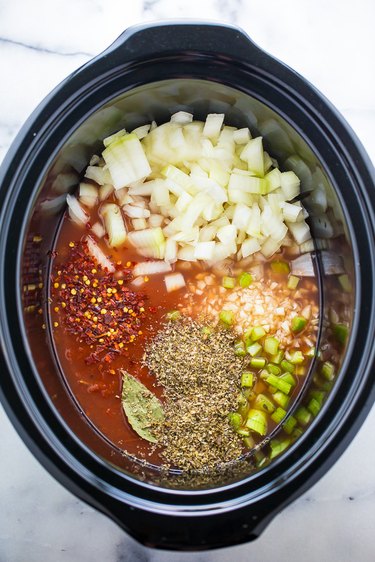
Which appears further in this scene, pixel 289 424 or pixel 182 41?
pixel 289 424

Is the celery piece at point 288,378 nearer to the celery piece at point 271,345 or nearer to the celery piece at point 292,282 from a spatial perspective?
the celery piece at point 271,345

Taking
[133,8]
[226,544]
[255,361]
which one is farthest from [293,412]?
[133,8]

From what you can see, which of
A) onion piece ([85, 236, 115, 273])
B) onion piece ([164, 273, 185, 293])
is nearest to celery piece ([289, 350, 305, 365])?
onion piece ([164, 273, 185, 293])

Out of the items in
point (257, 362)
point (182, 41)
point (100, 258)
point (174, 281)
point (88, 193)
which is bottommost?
point (257, 362)

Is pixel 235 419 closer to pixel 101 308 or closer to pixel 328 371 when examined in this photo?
pixel 328 371

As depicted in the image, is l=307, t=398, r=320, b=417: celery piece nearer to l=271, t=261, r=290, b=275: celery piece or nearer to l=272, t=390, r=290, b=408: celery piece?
l=272, t=390, r=290, b=408: celery piece

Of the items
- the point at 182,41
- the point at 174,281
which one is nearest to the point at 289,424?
the point at 174,281

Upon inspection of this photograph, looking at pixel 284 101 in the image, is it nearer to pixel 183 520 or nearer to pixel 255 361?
pixel 255 361
